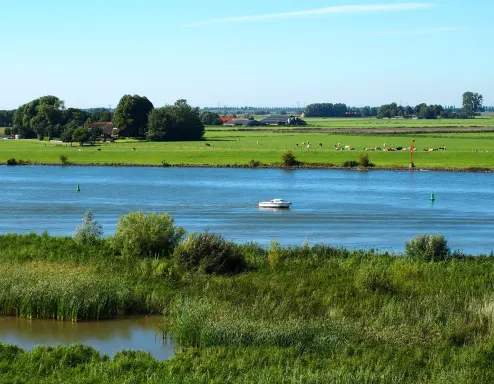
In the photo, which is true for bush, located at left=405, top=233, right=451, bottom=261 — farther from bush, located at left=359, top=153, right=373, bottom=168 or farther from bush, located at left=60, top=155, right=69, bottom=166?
bush, located at left=60, top=155, right=69, bottom=166

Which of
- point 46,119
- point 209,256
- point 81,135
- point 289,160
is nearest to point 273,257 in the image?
point 209,256

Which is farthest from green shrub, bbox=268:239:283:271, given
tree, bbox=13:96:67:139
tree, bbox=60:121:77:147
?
tree, bbox=13:96:67:139

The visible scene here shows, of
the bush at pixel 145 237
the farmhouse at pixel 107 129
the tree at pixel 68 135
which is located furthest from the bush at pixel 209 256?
the farmhouse at pixel 107 129

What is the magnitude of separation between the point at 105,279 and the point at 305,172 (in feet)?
176

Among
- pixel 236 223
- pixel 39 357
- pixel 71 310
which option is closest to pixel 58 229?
pixel 236 223

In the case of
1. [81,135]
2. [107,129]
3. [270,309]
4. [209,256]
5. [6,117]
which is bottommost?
[270,309]

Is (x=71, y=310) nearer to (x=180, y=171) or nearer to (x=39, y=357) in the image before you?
(x=39, y=357)

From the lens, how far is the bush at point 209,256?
27516 mm

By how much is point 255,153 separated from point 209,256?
213 ft

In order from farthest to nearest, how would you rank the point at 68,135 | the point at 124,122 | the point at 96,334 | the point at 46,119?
1. the point at 46,119
2. the point at 124,122
3. the point at 68,135
4. the point at 96,334

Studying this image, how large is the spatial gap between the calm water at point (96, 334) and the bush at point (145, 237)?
275 inches

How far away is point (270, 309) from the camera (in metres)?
22.3

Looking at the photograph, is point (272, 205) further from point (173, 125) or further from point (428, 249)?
point (173, 125)

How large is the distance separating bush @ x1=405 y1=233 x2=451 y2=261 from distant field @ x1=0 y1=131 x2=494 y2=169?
48896 millimetres
